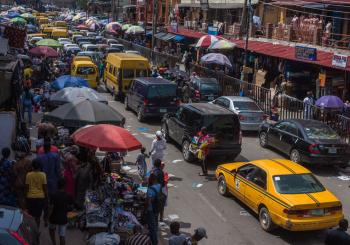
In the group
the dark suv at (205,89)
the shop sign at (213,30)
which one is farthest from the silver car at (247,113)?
the shop sign at (213,30)

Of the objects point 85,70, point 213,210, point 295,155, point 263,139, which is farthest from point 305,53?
point 213,210

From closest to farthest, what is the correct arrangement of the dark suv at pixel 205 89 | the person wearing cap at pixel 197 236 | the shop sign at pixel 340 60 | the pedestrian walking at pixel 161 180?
the person wearing cap at pixel 197 236
the pedestrian walking at pixel 161 180
the shop sign at pixel 340 60
the dark suv at pixel 205 89

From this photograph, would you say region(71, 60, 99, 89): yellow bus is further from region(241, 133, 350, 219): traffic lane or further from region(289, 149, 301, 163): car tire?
region(289, 149, 301, 163): car tire

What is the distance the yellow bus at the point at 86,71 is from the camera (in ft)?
96.6

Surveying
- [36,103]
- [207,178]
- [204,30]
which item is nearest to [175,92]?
Result: [36,103]

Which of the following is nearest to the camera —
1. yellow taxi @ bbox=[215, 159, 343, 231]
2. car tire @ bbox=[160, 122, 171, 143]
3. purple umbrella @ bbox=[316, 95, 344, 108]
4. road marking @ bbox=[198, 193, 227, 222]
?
yellow taxi @ bbox=[215, 159, 343, 231]

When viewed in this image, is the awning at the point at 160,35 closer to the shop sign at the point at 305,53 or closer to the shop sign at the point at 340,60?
the shop sign at the point at 305,53

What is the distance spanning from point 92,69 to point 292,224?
2048 centimetres

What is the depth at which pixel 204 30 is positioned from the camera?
46.1 metres

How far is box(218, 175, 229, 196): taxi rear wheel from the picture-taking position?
14.2m

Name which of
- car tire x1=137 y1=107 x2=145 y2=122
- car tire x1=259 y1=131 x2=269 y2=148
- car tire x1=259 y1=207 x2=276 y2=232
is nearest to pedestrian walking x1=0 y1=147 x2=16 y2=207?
car tire x1=259 y1=207 x2=276 y2=232

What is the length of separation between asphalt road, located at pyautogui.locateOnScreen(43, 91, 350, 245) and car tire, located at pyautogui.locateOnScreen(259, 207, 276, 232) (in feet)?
0.43

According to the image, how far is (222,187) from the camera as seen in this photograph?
1434cm

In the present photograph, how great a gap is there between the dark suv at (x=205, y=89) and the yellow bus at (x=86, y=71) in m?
5.55
